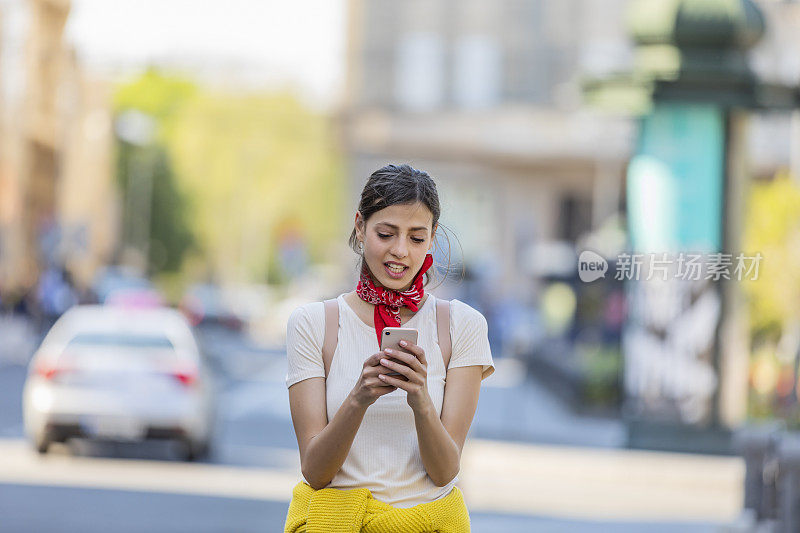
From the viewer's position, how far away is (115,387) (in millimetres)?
14984

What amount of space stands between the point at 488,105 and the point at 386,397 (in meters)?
58.2

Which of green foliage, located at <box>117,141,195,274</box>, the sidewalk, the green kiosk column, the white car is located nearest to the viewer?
the sidewalk

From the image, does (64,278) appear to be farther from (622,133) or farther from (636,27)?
(636,27)

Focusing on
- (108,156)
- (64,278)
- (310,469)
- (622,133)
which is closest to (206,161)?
(108,156)

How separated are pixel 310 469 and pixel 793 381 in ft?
53.5

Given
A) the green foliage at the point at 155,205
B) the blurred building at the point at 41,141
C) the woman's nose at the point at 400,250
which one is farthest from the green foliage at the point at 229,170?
the woman's nose at the point at 400,250

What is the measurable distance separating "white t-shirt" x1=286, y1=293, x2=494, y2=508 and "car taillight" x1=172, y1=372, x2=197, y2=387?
38.3ft

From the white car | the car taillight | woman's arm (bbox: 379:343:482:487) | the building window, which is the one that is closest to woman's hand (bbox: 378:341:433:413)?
woman's arm (bbox: 379:343:482:487)

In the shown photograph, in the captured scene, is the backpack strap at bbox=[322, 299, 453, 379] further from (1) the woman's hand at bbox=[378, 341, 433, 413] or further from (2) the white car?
(2) the white car

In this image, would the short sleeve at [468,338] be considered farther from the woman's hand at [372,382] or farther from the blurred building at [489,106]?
the blurred building at [489,106]

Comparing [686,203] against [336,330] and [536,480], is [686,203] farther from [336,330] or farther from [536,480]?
[336,330]

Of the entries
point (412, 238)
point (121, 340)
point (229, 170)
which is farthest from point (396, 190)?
point (229, 170)

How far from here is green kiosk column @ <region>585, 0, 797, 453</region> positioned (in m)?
16.8

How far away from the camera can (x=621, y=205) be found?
63500mm
